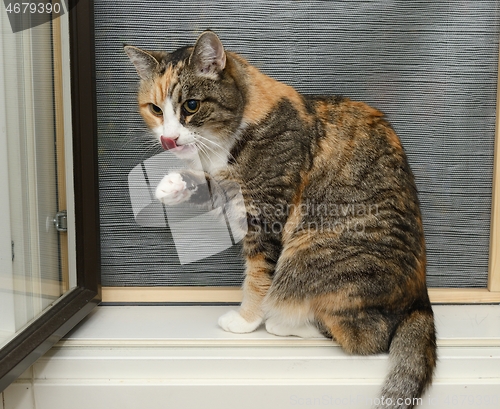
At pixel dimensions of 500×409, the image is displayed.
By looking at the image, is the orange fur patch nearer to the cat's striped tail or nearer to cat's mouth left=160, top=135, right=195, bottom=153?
cat's mouth left=160, top=135, right=195, bottom=153

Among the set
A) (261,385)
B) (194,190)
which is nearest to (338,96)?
(194,190)

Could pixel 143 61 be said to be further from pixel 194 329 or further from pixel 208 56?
pixel 194 329

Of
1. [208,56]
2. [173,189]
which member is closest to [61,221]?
[173,189]

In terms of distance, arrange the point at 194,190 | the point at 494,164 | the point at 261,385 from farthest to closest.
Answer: the point at 494,164
the point at 194,190
the point at 261,385

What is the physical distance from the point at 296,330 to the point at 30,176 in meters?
0.67

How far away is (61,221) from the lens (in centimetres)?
123

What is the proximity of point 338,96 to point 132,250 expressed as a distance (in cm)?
65

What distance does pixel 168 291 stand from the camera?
4.50 ft

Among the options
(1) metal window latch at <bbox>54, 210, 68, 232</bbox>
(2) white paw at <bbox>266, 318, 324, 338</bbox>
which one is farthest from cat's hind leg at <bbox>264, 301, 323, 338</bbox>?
(1) metal window latch at <bbox>54, 210, 68, 232</bbox>

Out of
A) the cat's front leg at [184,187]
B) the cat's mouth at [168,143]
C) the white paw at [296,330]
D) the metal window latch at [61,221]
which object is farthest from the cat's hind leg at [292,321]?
the metal window latch at [61,221]

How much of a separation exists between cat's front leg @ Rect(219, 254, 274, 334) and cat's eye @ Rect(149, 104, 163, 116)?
1.25 feet

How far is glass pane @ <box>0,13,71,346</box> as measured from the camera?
1013mm

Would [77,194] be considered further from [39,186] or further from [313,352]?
[313,352]

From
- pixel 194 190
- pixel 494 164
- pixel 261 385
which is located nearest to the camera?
pixel 261 385
